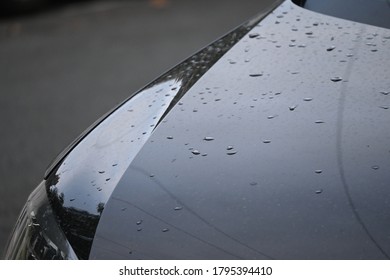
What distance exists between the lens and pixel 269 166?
6.48 feet

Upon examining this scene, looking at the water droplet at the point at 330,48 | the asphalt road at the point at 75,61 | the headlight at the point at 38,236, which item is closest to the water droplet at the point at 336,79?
the water droplet at the point at 330,48

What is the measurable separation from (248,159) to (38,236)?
567mm

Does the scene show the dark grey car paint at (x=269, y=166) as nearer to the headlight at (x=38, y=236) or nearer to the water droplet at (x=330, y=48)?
the water droplet at (x=330, y=48)

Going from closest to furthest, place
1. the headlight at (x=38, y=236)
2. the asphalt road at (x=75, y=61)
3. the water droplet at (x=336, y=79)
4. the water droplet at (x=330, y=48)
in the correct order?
the headlight at (x=38, y=236) < the water droplet at (x=336, y=79) < the water droplet at (x=330, y=48) < the asphalt road at (x=75, y=61)

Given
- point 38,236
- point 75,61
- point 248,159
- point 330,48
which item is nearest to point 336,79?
point 330,48

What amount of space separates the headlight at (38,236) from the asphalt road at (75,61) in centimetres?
Result: 194

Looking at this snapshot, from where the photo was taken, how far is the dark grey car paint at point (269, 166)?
1.76 meters

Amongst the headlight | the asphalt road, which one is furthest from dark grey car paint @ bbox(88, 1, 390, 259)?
the asphalt road

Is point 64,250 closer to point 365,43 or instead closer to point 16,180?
point 365,43

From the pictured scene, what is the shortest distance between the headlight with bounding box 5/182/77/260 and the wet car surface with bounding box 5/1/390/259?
0.03 meters

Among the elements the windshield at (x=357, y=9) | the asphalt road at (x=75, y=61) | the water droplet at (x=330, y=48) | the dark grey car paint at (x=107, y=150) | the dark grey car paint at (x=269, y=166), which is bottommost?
the asphalt road at (x=75, y=61)

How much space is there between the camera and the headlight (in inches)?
79.2

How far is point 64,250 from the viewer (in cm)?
198

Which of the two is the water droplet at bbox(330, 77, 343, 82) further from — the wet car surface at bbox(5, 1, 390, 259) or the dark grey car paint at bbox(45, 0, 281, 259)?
the dark grey car paint at bbox(45, 0, 281, 259)
